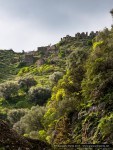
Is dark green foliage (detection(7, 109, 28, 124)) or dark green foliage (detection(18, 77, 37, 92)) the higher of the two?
dark green foliage (detection(18, 77, 37, 92))

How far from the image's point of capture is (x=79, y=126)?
50.0m

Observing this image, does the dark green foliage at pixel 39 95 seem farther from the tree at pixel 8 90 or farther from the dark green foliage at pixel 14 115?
the dark green foliage at pixel 14 115

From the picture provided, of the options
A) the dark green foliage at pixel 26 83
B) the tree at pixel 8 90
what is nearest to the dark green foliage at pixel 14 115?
the tree at pixel 8 90

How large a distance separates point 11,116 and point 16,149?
3989 inches

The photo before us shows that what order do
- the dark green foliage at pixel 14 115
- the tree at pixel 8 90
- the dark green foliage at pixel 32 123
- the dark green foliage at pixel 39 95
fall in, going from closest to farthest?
1. the dark green foliage at pixel 32 123
2. the dark green foliage at pixel 14 115
3. the dark green foliage at pixel 39 95
4. the tree at pixel 8 90

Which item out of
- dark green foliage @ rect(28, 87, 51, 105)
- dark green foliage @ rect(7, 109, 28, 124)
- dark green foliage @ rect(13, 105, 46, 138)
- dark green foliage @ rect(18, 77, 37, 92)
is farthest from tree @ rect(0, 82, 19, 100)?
dark green foliage @ rect(13, 105, 46, 138)

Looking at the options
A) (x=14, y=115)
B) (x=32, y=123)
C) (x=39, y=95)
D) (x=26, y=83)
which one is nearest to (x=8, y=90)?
(x=26, y=83)

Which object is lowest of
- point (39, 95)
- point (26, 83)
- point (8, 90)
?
point (39, 95)

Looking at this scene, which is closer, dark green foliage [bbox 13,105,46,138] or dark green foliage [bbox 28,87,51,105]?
dark green foliage [bbox 13,105,46,138]

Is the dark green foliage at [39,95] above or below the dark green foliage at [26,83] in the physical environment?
below

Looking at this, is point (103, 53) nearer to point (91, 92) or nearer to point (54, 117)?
point (91, 92)

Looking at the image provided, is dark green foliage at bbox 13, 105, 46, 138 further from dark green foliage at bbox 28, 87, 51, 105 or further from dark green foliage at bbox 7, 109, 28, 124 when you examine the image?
dark green foliage at bbox 28, 87, 51, 105

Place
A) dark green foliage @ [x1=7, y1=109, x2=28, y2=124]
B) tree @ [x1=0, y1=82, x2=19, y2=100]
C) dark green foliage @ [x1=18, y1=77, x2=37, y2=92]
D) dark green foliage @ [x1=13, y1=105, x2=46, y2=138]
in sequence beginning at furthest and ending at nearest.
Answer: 1. dark green foliage @ [x1=18, y1=77, x2=37, y2=92]
2. tree @ [x1=0, y1=82, x2=19, y2=100]
3. dark green foliage @ [x1=7, y1=109, x2=28, y2=124]
4. dark green foliage @ [x1=13, y1=105, x2=46, y2=138]

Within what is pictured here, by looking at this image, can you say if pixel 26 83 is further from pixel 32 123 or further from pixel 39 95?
pixel 32 123
